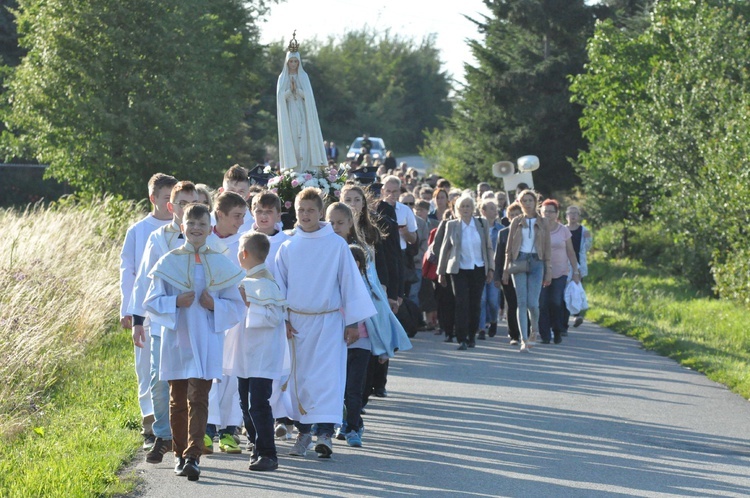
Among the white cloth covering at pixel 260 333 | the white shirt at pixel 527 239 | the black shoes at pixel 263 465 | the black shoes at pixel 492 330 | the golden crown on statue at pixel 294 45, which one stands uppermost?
the golden crown on statue at pixel 294 45

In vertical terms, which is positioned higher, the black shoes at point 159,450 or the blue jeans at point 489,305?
the blue jeans at point 489,305

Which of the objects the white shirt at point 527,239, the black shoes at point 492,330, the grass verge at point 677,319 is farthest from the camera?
the black shoes at point 492,330

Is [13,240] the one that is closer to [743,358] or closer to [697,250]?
[743,358]

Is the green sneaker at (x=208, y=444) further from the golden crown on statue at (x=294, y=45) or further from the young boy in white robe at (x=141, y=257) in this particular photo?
the golden crown on statue at (x=294, y=45)

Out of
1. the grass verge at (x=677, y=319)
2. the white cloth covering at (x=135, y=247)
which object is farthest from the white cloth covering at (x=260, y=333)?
the grass verge at (x=677, y=319)

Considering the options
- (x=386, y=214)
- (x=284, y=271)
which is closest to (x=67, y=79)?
(x=386, y=214)

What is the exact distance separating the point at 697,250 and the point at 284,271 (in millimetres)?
17304

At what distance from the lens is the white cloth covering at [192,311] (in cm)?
817

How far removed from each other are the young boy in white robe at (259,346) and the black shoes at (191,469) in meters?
0.50

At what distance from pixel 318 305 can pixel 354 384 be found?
2.71 feet

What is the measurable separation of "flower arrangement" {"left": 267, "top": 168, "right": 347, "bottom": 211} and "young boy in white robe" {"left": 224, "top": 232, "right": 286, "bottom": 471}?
5165mm

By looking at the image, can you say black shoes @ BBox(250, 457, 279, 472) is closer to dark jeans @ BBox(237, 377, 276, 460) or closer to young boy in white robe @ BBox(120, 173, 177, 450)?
dark jeans @ BBox(237, 377, 276, 460)

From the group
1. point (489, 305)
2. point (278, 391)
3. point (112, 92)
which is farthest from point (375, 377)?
point (112, 92)

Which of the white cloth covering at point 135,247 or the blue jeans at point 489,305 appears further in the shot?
the blue jeans at point 489,305
